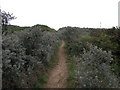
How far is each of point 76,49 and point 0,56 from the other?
957 cm

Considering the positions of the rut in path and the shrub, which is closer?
the shrub

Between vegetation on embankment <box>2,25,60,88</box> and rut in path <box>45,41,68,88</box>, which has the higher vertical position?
vegetation on embankment <box>2,25,60,88</box>

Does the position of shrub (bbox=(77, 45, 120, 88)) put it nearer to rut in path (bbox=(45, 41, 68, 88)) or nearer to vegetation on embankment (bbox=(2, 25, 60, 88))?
rut in path (bbox=(45, 41, 68, 88))

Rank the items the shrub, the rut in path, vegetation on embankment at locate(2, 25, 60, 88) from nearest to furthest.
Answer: the shrub < vegetation on embankment at locate(2, 25, 60, 88) < the rut in path

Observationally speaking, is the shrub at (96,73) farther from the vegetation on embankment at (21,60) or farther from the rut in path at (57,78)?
the vegetation on embankment at (21,60)

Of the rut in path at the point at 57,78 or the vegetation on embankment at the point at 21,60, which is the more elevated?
the vegetation on embankment at the point at 21,60

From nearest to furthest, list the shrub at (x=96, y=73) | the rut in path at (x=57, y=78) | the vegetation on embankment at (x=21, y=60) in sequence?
1. the shrub at (x=96, y=73)
2. the vegetation on embankment at (x=21, y=60)
3. the rut in path at (x=57, y=78)

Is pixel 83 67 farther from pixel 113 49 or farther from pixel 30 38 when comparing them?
pixel 113 49

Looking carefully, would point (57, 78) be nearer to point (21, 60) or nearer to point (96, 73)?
point (21, 60)

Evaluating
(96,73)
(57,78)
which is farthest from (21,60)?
(96,73)

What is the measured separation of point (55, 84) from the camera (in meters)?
7.56

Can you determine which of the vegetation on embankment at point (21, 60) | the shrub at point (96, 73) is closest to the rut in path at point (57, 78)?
the vegetation on embankment at point (21, 60)

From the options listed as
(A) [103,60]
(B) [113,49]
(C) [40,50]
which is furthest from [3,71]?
(B) [113,49]

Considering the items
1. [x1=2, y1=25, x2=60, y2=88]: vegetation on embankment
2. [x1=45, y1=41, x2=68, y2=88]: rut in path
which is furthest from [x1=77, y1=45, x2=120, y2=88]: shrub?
[x1=2, y1=25, x2=60, y2=88]: vegetation on embankment
